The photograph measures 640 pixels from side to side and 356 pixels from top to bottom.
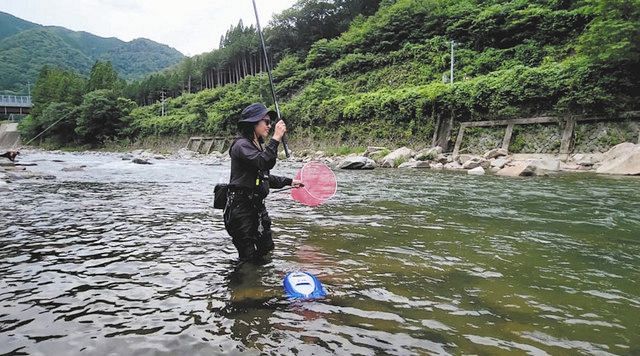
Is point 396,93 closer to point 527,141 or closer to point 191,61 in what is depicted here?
point 527,141

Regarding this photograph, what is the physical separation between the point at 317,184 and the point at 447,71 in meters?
35.4

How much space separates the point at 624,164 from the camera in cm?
1567

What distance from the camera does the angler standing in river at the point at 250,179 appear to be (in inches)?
180

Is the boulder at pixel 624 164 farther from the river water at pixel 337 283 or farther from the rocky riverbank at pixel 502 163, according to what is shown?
the river water at pixel 337 283

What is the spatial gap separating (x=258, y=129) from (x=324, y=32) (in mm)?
69153

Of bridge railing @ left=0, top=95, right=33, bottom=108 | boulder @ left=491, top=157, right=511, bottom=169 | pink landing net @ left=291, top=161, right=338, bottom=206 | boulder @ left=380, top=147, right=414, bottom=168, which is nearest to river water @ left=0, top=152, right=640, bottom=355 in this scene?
pink landing net @ left=291, top=161, right=338, bottom=206

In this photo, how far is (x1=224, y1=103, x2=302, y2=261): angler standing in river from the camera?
15.0 feet

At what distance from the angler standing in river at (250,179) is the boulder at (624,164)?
16.2 m

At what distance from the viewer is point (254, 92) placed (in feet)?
201

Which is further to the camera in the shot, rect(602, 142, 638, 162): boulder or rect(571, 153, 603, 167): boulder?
rect(571, 153, 603, 167): boulder

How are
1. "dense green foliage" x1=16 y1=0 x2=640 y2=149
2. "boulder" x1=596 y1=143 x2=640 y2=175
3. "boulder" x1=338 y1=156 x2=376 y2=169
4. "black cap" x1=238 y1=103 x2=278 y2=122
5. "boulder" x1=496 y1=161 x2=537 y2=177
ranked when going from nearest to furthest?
1. "black cap" x1=238 y1=103 x2=278 y2=122
2. "boulder" x1=596 y1=143 x2=640 y2=175
3. "boulder" x1=496 y1=161 x2=537 y2=177
4. "dense green foliage" x1=16 y1=0 x2=640 y2=149
5. "boulder" x1=338 y1=156 x2=376 y2=169

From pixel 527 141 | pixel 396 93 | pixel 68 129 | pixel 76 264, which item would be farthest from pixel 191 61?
pixel 76 264

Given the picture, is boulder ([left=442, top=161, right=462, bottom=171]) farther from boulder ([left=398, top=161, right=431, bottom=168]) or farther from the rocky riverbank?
boulder ([left=398, top=161, right=431, bottom=168])

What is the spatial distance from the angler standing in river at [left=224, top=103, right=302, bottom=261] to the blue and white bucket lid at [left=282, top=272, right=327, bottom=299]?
0.96 metres
